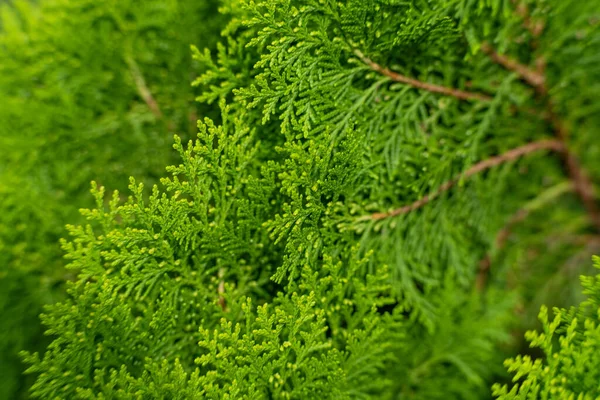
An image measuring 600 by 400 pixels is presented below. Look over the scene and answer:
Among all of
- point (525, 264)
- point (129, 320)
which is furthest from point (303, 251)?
point (525, 264)

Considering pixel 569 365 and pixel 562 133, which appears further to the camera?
pixel 562 133

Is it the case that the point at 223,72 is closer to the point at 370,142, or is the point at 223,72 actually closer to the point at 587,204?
the point at 370,142

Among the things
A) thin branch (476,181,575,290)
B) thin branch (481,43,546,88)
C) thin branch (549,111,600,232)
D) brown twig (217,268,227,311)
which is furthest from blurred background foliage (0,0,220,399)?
thin branch (549,111,600,232)

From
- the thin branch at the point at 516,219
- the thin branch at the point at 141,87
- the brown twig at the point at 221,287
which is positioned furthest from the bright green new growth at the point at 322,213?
the thin branch at the point at 141,87

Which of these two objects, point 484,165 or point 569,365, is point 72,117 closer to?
point 484,165

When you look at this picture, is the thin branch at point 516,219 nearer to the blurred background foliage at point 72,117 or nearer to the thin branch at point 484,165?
the thin branch at point 484,165

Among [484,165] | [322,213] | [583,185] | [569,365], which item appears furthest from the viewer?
[583,185]

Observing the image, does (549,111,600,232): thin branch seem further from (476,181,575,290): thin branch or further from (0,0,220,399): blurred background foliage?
(0,0,220,399): blurred background foliage

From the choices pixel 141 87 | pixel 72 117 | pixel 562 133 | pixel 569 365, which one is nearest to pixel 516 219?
pixel 562 133
